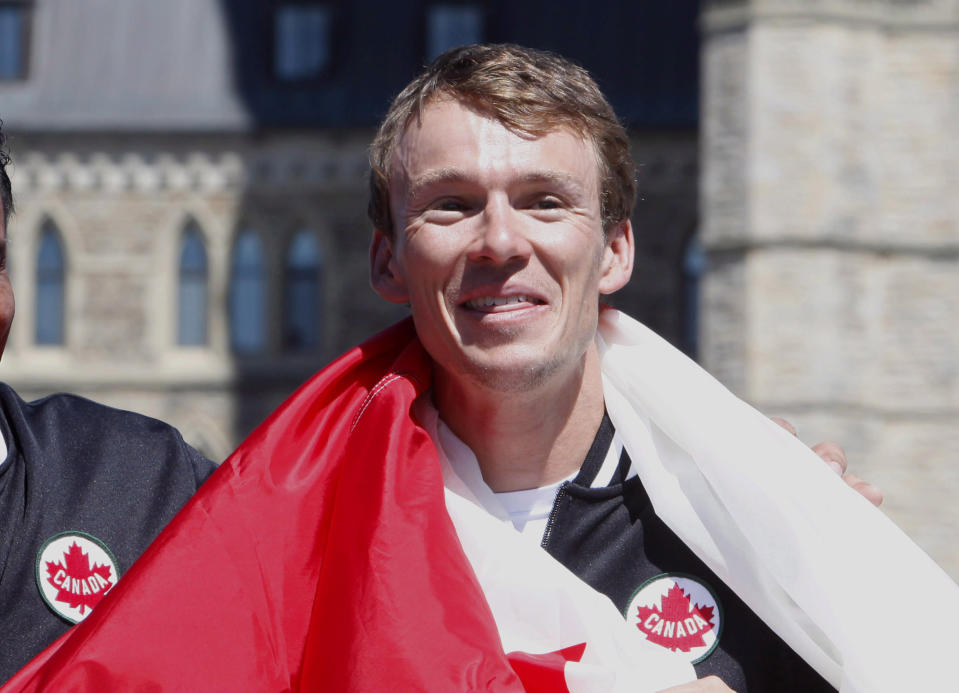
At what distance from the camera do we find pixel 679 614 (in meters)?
2.39

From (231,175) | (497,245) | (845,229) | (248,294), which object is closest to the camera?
(497,245)

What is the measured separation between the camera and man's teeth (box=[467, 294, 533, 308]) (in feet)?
7.64

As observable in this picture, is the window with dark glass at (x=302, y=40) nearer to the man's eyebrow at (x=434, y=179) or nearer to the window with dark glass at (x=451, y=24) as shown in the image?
the window with dark glass at (x=451, y=24)

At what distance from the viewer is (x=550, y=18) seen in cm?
1855

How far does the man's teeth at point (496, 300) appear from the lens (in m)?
2.33

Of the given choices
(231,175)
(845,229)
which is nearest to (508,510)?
(845,229)

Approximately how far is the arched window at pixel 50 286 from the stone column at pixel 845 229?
27.9 ft

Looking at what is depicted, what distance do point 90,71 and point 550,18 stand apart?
5183mm

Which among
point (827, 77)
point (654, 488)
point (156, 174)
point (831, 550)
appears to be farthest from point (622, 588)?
point (156, 174)

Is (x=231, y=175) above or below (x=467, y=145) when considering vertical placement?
below

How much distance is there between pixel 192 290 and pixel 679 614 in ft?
55.1

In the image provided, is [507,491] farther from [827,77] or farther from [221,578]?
[827,77]

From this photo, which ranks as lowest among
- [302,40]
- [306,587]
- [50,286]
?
[50,286]

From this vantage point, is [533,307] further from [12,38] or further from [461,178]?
[12,38]
